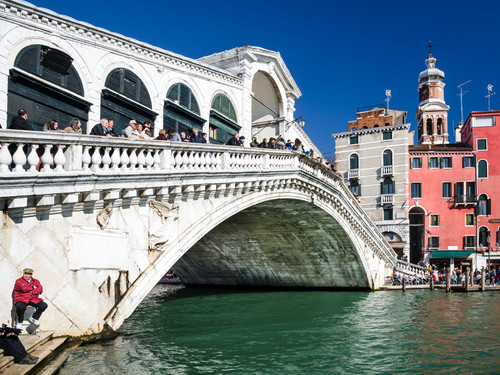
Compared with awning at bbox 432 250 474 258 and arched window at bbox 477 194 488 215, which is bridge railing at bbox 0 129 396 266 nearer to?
awning at bbox 432 250 474 258

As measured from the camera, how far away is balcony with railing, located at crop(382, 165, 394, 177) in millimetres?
30625

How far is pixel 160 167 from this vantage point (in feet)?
28.2

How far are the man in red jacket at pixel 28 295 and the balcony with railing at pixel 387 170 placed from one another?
27113mm

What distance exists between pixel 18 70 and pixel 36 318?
4.62 meters

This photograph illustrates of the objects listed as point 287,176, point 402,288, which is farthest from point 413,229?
point 287,176

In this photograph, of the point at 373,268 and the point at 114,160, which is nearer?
the point at 114,160

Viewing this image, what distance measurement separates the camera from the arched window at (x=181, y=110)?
12.4 meters

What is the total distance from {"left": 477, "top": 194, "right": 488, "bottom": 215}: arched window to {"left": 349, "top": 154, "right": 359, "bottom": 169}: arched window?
8.00 metres

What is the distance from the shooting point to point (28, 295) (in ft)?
20.3

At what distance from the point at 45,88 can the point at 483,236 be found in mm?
28302

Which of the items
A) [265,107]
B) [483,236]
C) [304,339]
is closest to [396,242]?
[483,236]

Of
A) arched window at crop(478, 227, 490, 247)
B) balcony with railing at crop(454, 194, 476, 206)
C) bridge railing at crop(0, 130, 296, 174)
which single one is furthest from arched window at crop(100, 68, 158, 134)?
arched window at crop(478, 227, 490, 247)

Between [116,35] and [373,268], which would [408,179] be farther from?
[116,35]

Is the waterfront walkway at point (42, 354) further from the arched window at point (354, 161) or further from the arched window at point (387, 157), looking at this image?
the arched window at point (354, 161)
